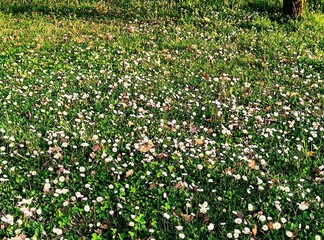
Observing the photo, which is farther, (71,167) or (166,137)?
(166,137)

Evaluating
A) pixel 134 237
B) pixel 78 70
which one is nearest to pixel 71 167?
pixel 134 237

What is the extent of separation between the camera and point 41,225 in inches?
162

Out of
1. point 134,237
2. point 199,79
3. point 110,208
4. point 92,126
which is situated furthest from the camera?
point 199,79

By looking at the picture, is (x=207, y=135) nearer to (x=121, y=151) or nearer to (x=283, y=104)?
(x=121, y=151)

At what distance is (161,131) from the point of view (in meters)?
5.80

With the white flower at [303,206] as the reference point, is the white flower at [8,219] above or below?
below

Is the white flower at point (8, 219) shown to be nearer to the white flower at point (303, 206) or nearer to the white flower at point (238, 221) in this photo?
the white flower at point (238, 221)

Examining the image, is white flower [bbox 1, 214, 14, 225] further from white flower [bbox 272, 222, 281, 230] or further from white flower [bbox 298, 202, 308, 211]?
white flower [bbox 298, 202, 308, 211]

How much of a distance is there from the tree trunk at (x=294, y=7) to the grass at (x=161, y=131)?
0.43 meters

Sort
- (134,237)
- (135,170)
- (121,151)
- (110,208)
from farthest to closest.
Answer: (121,151)
(135,170)
(110,208)
(134,237)

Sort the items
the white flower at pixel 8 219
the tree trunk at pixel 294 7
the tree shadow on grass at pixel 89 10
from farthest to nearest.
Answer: the tree shadow on grass at pixel 89 10
the tree trunk at pixel 294 7
the white flower at pixel 8 219

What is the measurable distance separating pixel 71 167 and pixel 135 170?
76 cm

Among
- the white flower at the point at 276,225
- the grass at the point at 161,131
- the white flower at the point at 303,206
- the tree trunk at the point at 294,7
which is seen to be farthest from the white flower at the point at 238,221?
the tree trunk at the point at 294,7

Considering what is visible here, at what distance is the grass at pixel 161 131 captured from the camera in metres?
4.30
